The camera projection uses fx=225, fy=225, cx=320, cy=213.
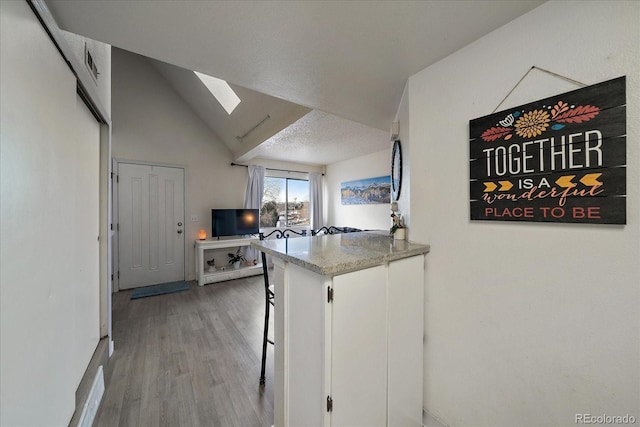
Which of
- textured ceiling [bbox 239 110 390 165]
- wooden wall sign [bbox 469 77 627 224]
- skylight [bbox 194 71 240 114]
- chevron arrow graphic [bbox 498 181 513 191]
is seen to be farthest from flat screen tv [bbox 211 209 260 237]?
chevron arrow graphic [bbox 498 181 513 191]

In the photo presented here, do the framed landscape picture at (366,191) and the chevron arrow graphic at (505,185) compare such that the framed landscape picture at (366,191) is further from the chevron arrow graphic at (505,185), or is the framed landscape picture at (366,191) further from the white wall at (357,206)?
the chevron arrow graphic at (505,185)

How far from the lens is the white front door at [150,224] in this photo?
3686 millimetres

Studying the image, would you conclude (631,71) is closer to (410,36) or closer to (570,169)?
(570,169)

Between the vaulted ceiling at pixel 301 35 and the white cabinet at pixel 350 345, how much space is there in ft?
3.83

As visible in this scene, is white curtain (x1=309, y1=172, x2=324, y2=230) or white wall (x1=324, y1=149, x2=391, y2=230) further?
white curtain (x1=309, y1=172, x2=324, y2=230)

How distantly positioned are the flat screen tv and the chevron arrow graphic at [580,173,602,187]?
448 cm

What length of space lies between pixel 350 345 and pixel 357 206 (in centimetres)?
403

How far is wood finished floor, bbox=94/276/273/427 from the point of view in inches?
57.1

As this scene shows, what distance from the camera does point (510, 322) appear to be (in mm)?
1069

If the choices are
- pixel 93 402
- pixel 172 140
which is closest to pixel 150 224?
pixel 172 140

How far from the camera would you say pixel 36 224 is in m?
0.88

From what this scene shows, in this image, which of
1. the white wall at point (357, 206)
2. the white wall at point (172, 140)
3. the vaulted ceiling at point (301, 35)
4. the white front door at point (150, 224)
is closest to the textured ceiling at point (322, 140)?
the white wall at point (357, 206)

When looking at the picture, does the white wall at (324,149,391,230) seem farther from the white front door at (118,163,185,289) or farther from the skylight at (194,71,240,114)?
the white front door at (118,163,185,289)
